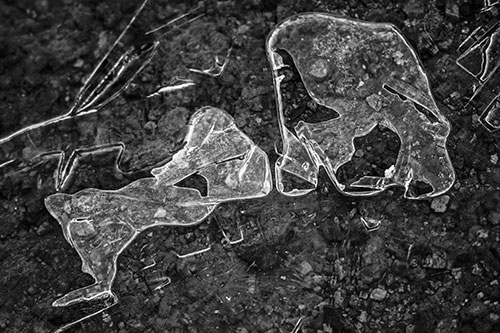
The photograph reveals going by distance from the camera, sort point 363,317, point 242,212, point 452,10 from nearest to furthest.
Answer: point 363,317
point 242,212
point 452,10

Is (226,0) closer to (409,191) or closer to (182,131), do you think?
(182,131)

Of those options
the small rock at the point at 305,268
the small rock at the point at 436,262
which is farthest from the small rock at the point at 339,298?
the small rock at the point at 436,262

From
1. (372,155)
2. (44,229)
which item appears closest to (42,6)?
(44,229)

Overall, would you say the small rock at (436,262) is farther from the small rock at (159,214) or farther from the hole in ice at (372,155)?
the small rock at (159,214)

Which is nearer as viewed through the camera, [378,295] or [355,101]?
[378,295]

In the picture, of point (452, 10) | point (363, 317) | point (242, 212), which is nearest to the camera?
point (363, 317)

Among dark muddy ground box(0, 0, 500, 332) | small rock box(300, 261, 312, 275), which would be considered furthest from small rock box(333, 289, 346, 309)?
small rock box(300, 261, 312, 275)

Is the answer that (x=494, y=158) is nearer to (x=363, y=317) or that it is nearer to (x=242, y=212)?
(x=363, y=317)
